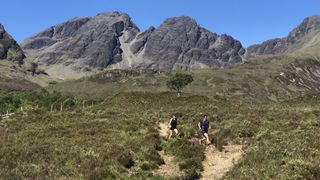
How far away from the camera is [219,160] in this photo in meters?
29.5

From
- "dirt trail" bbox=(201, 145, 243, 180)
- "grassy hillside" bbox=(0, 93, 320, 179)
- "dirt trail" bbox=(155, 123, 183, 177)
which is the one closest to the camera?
"grassy hillside" bbox=(0, 93, 320, 179)

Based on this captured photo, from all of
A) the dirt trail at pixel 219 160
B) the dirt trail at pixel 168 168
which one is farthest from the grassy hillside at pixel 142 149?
the dirt trail at pixel 219 160

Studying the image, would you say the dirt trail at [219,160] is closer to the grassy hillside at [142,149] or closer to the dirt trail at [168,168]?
the grassy hillside at [142,149]

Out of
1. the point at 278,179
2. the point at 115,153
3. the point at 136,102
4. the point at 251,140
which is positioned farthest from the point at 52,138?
the point at 136,102

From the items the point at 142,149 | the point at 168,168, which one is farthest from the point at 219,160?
the point at 142,149

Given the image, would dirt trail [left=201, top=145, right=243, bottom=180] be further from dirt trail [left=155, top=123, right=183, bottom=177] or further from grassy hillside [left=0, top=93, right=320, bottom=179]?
dirt trail [left=155, top=123, right=183, bottom=177]

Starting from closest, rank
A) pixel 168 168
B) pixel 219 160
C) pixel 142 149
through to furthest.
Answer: pixel 168 168
pixel 219 160
pixel 142 149

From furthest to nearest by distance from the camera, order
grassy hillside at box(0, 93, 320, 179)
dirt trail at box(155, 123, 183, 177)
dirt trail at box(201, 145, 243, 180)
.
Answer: dirt trail at box(155, 123, 183, 177), dirt trail at box(201, 145, 243, 180), grassy hillside at box(0, 93, 320, 179)

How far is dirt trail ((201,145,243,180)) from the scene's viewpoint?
25.3 meters

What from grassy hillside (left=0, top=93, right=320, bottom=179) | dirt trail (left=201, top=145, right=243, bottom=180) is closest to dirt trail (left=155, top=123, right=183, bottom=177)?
grassy hillside (left=0, top=93, right=320, bottom=179)

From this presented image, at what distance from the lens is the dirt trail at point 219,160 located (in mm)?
25312

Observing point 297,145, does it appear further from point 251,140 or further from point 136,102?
point 136,102

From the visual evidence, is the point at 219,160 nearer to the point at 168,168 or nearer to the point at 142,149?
the point at 168,168

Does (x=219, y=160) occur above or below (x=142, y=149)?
below
